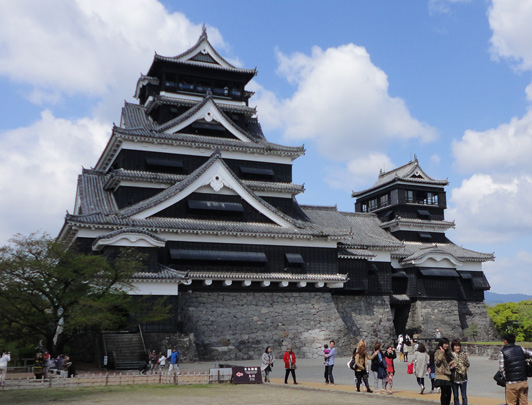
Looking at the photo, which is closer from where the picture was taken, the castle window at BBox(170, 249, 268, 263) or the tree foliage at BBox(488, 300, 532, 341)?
the castle window at BBox(170, 249, 268, 263)

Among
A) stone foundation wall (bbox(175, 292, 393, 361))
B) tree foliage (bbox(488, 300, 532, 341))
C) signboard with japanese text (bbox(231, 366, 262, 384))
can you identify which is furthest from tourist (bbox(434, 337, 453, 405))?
tree foliage (bbox(488, 300, 532, 341))

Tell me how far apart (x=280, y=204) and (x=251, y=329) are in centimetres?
1036

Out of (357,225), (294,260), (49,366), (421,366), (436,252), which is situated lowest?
(49,366)

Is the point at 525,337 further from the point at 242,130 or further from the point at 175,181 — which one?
the point at 175,181

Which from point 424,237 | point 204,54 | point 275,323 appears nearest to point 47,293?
point 275,323

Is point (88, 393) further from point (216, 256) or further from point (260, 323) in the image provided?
point (260, 323)

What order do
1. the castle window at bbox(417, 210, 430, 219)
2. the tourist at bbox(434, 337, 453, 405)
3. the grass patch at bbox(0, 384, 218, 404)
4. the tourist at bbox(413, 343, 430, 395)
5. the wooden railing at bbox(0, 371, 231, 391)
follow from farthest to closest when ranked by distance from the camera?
the castle window at bbox(417, 210, 430, 219)
the wooden railing at bbox(0, 371, 231, 391)
the tourist at bbox(413, 343, 430, 395)
the grass patch at bbox(0, 384, 218, 404)
the tourist at bbox(434, 337, 453, 405)

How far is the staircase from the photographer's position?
2777cm

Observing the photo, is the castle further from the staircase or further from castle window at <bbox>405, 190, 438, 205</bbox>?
castle window at <bbox>405, 190, 438, 205</bbox>

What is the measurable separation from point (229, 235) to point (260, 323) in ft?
19.1

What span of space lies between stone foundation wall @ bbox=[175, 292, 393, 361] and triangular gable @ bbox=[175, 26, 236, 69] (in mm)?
20098

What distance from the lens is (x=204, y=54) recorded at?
1805 inches

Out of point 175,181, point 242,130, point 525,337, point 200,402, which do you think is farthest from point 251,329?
point 525,337

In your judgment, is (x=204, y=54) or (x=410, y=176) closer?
(x=204, y=54)
